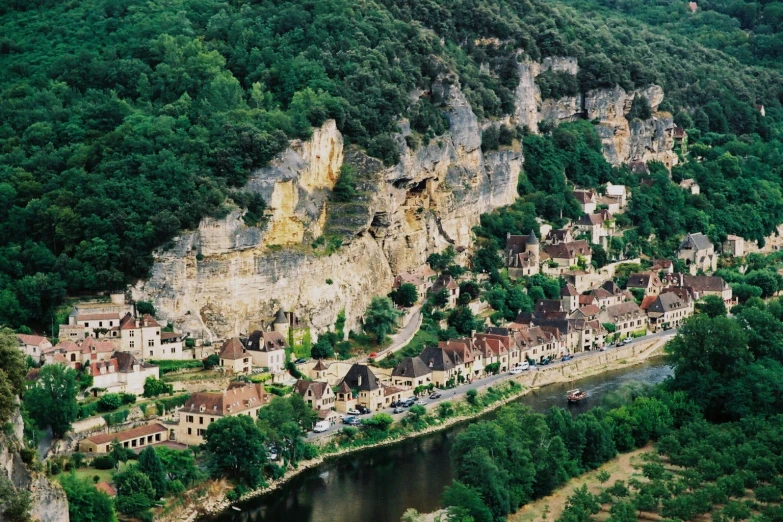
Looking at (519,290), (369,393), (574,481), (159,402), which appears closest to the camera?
(574,481)

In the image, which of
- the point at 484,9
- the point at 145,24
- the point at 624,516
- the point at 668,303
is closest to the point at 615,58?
the point at 484,9

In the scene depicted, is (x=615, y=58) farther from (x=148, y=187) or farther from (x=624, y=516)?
(x=624, y=516)

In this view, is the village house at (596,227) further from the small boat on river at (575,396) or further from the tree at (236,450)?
the tree at (236,450)

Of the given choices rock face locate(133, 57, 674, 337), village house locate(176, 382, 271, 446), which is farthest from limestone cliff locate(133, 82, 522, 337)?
village house locate(176, 382, 271, 446)

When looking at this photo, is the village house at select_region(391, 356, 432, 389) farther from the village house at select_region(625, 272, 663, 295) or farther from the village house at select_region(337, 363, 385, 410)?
the village house at select_region(625, 272, 663, 295)

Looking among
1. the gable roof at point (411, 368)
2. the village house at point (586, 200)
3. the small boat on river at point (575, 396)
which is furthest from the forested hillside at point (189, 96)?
the small boat on river at point (575, 396)

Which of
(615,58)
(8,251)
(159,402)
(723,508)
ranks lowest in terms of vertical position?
(723,508)
